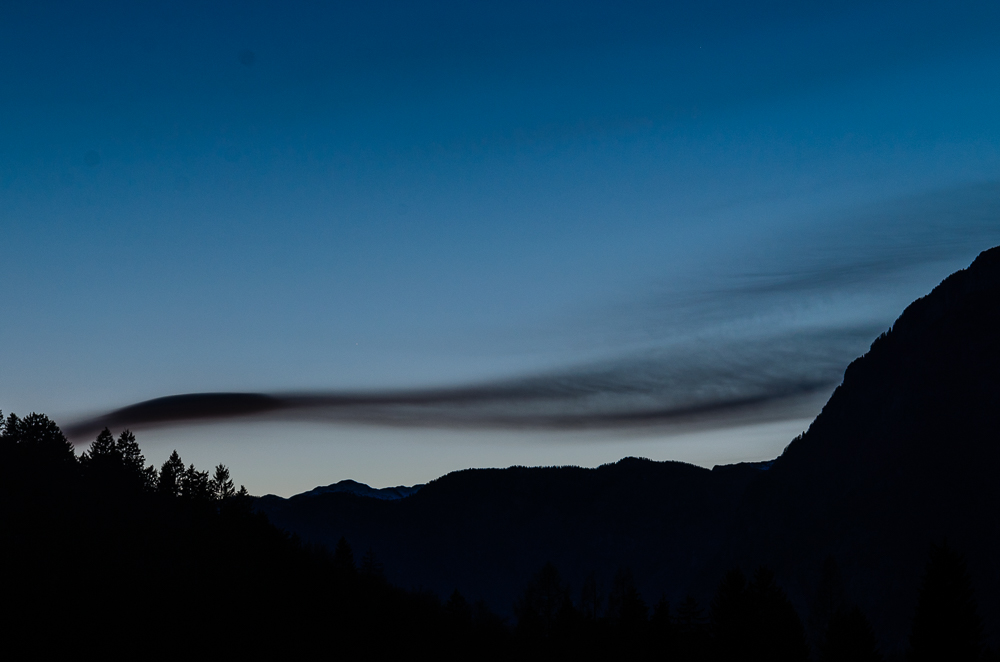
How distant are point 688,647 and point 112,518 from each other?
287 feet

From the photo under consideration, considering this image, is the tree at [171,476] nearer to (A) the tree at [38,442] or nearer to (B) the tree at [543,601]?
Answer: (A) the tree at [38,442]

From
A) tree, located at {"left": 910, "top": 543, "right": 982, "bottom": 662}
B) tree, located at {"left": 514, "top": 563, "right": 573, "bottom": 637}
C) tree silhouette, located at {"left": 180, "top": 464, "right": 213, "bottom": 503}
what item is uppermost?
tree silhouette, located at {"left": 180, "top": 464, "right": 213, "bottom": 503}

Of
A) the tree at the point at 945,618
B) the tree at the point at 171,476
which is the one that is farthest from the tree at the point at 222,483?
the tree at the point at 945,618

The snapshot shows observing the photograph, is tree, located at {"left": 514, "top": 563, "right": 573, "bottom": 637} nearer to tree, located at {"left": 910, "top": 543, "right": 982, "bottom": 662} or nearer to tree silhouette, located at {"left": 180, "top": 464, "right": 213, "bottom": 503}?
tree silhouette, located at {"left": 180, "top": 464, "right": 213, "bottom": 503}

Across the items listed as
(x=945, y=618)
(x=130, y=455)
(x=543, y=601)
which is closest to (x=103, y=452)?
(x=130, y=455)

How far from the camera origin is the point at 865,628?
2835 inches

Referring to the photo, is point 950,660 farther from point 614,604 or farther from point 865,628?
point 614,604

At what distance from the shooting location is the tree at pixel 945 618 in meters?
55.7

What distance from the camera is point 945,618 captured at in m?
56.1

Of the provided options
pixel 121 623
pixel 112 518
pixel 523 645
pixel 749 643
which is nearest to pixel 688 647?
pixel 749 643

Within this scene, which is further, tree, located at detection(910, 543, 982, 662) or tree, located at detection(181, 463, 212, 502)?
tree, located at detection(181, 463, 212, 502)

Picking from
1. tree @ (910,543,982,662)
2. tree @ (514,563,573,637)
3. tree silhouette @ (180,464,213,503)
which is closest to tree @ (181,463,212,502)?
tree silhouette @ (180,464,213,503)

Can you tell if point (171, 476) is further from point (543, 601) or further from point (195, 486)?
point (543, 601)

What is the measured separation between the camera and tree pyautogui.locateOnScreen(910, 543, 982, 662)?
55.7 metres
